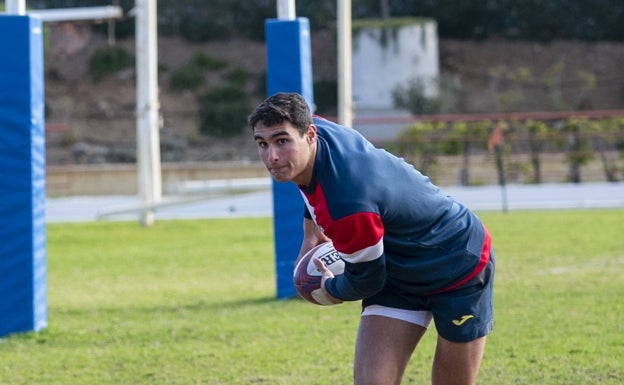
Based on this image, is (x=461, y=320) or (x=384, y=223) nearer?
(x=384, y=223)

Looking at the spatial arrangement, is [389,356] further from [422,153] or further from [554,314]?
[422,153]

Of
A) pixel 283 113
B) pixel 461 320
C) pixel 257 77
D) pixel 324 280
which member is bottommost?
pixel 461 320

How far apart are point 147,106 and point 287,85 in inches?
377

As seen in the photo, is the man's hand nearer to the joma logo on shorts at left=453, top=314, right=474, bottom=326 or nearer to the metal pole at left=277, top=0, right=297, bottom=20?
the joma logo on shorts at left=453, top=314, right=474, bottom=326

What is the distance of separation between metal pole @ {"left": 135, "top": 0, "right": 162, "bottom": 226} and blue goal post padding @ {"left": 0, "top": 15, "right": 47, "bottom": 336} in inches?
405

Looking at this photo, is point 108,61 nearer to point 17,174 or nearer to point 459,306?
point 17,174

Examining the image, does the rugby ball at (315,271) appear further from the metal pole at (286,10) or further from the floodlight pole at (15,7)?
the metal pole at (286,10)

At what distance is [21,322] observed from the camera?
30.3 ft

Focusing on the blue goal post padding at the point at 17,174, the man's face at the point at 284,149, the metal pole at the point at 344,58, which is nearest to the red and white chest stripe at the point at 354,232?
the man's face at the point at 284,149

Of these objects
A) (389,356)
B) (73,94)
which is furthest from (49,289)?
(73,94)

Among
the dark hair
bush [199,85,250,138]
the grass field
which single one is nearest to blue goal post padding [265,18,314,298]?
the grass field

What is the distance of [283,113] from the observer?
182 inches

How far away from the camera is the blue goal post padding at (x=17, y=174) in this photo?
914 cm

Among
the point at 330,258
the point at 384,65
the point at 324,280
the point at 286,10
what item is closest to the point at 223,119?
the point at 384,65
